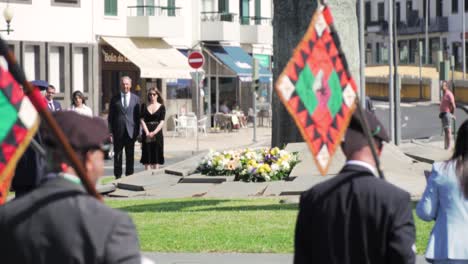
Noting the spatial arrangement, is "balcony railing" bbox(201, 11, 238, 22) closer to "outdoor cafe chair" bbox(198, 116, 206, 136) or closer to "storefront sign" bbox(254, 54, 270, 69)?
"storefront sign" bbox(254, 54, 270, 69)

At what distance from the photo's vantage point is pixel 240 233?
13.8 metres

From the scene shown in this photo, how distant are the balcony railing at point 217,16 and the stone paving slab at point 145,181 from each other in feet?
123

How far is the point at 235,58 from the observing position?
60.3 meters

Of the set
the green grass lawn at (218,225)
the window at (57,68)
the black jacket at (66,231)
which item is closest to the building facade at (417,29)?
the window at (57,68)

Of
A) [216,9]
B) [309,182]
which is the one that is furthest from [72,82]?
[309,182]

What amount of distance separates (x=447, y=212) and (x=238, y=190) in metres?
12.0

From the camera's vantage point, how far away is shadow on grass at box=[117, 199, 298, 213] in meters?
16.6

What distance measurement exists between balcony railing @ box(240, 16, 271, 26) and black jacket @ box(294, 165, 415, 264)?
57.5 m

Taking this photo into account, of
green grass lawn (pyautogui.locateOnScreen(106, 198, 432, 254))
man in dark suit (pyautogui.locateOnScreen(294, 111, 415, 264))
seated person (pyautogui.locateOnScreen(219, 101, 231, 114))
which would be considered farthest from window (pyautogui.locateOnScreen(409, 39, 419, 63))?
man in dark suit (pyautogui.locateOnScreen(294, 111, 415, 264))

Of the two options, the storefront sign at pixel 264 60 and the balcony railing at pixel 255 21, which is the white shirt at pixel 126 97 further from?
the storefront sign at pixel 264 60

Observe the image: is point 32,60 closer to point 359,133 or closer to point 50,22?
point 50,22

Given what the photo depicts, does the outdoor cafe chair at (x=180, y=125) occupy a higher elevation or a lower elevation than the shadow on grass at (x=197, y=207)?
lower

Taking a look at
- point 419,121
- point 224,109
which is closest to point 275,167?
point 419,121

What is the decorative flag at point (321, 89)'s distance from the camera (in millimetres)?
5824
